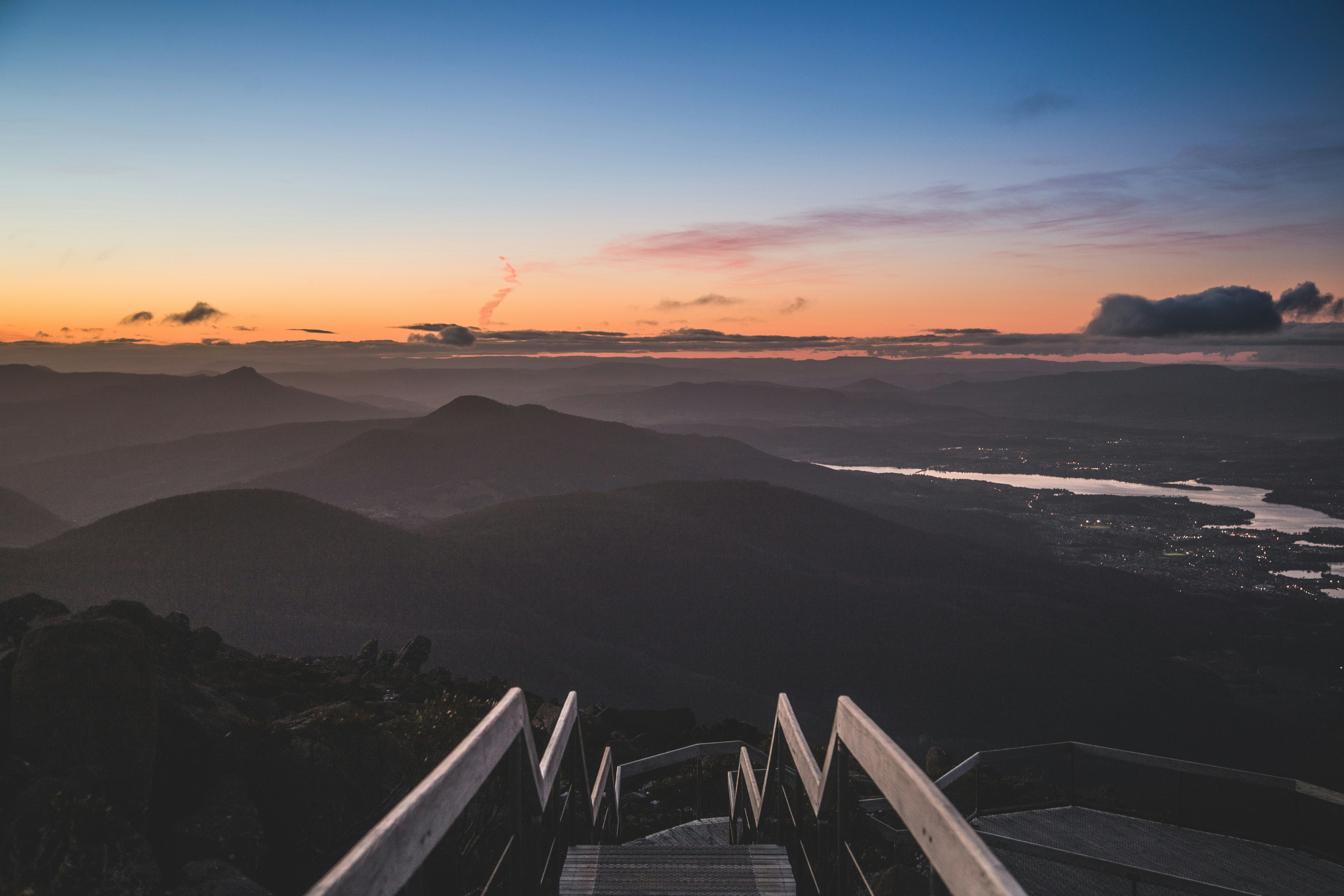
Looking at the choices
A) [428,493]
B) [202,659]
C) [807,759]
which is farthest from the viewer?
[428,493]

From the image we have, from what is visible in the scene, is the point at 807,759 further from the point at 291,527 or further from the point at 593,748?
the point at 291,527

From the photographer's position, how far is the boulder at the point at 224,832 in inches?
184

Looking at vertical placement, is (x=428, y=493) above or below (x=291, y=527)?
below

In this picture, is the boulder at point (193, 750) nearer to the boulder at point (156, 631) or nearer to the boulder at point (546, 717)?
the boulder at point (156, 631)

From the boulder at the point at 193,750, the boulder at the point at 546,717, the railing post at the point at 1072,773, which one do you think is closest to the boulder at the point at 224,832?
the boulder at the point at 193,750

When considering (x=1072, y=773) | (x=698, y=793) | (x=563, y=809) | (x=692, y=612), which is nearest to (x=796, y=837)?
(x=563, y=809)

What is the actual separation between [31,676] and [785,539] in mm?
125666

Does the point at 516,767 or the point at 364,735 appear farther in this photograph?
the point at 364,735

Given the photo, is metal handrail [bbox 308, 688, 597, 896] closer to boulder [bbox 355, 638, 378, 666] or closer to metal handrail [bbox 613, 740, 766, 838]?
metal handrail [bbox 613, 740, 766, 838]

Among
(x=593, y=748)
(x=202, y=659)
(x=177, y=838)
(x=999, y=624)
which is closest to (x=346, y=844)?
(x=177, y=838)

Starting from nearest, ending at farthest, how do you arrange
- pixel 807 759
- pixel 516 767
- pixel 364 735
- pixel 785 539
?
pixel 516 767 < pixel 807 759 < pixel 364 735 < pixel 785 539

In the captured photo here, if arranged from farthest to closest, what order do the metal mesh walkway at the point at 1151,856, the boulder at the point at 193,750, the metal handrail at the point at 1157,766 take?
the metal handrail at the point at 1157,766 → the metal mesh walkway at the point at 1151,856 → the boulder at the point at 193,750

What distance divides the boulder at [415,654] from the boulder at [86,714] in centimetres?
1987

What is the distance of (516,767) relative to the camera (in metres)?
2.63
